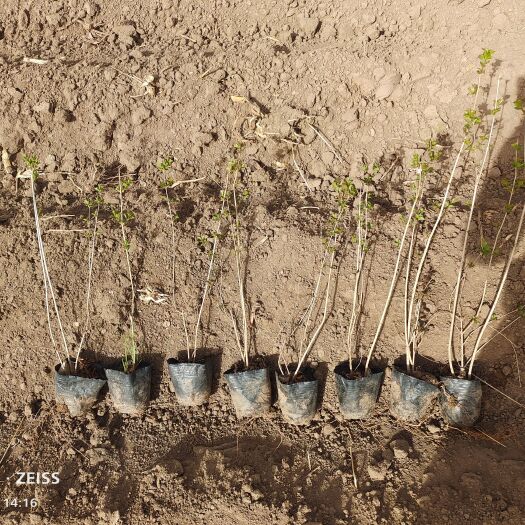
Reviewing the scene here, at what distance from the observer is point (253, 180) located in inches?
138

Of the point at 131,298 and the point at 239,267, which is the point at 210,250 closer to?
the point at 239,267

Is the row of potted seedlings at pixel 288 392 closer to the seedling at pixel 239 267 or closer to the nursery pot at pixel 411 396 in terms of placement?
the nursery pot at pixel 411 396

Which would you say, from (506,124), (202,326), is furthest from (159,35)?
(506,124)

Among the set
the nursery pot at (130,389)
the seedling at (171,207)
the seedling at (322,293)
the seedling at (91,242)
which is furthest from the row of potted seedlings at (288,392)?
the seedling at (171,207)

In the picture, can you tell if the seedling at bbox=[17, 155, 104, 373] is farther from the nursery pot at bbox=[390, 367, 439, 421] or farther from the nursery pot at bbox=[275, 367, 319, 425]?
the nursery pot at bbox=[390, 367, 439, 421]

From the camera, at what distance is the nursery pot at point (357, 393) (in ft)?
9.64

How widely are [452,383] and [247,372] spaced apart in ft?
4.05

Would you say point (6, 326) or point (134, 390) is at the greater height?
point (6, 326)

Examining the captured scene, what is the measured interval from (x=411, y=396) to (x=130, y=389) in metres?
1.73

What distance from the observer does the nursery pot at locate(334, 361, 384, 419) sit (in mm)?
2939

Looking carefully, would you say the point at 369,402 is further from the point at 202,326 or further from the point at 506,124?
the point at 506,124

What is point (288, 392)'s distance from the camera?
296cm

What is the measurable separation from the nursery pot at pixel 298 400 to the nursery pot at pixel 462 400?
30.7 inches

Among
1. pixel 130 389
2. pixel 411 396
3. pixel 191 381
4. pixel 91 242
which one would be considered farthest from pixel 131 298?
pixel 411 396
